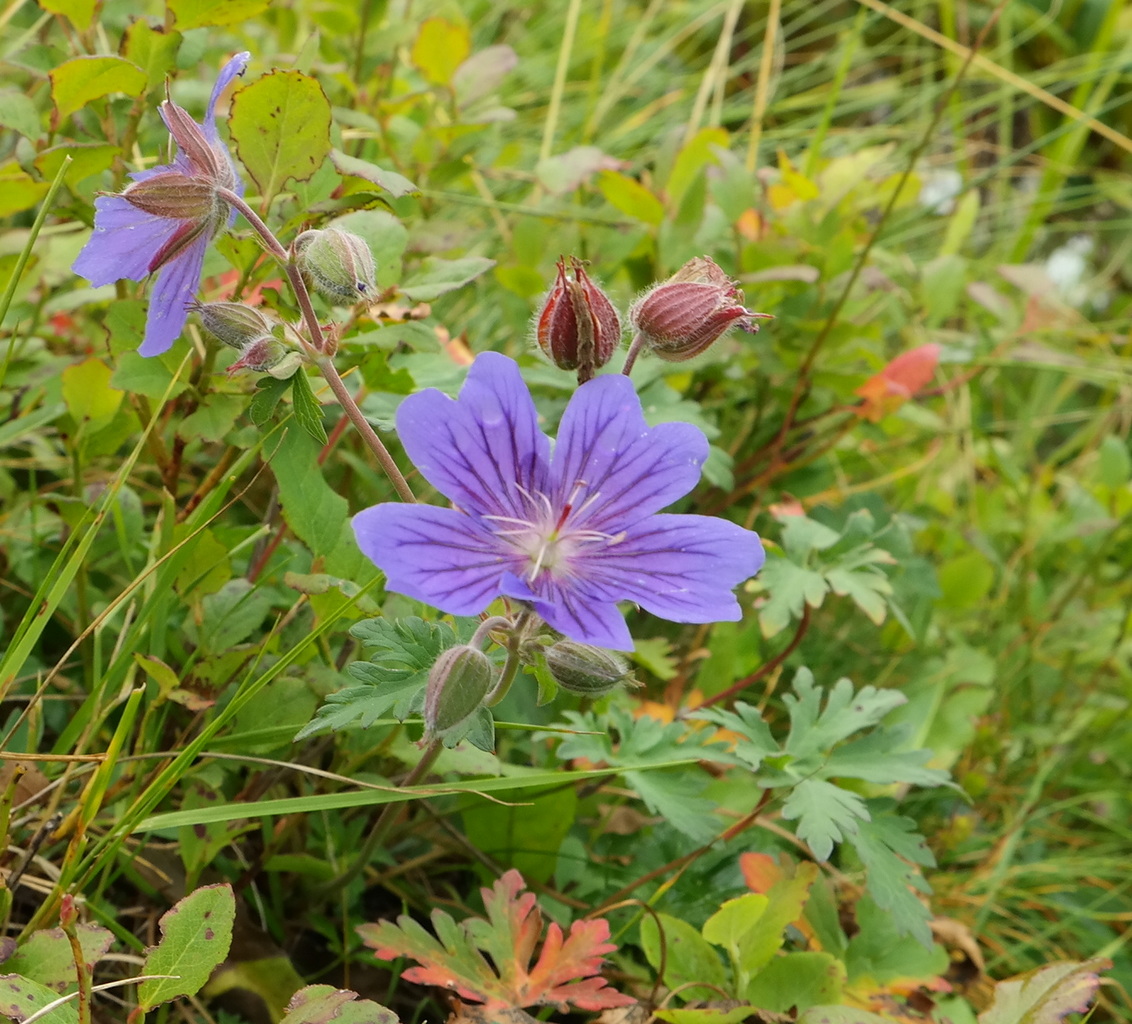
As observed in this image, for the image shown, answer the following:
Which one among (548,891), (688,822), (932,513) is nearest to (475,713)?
(688,822)

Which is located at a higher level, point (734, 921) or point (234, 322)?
point (234, 322)

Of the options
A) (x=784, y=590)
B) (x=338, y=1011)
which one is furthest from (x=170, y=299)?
(x=784, y=590)

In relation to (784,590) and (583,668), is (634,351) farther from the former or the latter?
(784,590)

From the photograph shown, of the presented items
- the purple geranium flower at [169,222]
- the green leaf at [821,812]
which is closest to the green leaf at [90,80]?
the purple geranium flower at [169,222]

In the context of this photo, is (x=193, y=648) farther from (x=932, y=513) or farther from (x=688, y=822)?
(x=932, y=513)

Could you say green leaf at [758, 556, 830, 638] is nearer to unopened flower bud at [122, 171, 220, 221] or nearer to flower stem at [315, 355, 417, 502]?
flower stem at [315, 355, 417, 502]

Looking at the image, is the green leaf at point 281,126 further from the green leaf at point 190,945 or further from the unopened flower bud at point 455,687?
the green leaf at point 190,945
